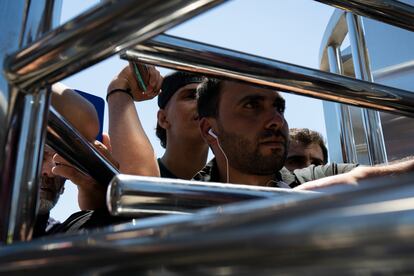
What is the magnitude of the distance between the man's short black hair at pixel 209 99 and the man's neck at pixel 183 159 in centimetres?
12

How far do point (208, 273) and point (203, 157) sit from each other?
1790 mm

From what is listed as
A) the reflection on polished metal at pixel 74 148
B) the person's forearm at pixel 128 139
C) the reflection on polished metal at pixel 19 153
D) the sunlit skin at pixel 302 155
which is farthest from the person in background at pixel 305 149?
the reflection on polished metal at pixel 19 153

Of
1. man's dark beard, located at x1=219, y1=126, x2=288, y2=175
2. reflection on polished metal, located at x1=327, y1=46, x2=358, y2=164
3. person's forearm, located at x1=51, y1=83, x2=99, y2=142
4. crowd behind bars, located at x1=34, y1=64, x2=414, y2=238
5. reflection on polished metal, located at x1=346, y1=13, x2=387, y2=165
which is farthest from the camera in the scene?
man's dark beard, located at x1=219, y1=126, x2=288, y2=175

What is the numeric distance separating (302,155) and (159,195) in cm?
218

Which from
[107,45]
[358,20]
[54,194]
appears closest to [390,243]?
[107,45]

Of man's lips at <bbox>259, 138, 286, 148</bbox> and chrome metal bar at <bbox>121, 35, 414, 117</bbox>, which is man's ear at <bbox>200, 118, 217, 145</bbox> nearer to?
man's lips at <bbox>259, 138, 286, 148</bbox>

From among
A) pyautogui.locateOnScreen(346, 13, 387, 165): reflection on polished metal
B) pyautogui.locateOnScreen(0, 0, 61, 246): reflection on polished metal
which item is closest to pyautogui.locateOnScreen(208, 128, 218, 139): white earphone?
pyautogui.locateOnScreen(346, 13, 387, 165): reflection on polished metal

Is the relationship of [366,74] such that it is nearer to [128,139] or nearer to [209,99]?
[128,139]

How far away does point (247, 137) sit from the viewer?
1732 millimetres

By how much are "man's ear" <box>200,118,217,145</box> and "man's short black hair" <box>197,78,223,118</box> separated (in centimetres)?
2

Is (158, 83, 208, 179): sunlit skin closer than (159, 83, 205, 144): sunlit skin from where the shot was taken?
Yes

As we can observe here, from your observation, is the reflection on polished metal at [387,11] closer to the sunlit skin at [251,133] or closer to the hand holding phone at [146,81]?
the hand holding phone at [146,81]

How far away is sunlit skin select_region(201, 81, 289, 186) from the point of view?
5.47 ft

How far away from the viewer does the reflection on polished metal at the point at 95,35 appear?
0.26m
